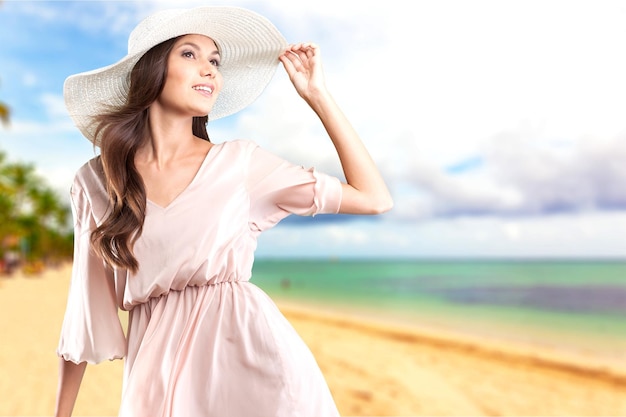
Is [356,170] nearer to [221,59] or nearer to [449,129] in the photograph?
[221,59]

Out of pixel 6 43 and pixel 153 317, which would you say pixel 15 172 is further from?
pixel 153 317

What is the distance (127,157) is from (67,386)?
53cm

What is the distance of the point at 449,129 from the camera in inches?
1101

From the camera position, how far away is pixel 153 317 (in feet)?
4.95

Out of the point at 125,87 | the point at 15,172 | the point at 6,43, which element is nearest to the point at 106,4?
the point at 6,43

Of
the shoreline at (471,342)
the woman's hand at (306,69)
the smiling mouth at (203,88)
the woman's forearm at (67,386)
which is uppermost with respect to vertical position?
the woman's hand at (306,69)

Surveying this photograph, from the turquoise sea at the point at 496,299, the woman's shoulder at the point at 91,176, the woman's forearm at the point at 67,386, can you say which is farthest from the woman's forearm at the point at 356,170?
the turquoise sea at the point at 496,299

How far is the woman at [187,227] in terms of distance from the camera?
57.4 inches

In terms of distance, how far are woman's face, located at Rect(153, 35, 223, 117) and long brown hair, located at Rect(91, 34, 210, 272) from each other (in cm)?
2

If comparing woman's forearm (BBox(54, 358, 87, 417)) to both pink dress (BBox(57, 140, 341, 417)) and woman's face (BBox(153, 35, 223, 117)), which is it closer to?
pink dress (BBox(57, 140, 341, 417))

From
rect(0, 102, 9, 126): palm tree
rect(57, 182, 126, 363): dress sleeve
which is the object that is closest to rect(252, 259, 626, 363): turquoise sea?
rect(0, 102, 9, 126): palm tree

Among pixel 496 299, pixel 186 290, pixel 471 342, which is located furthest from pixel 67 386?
pixel 496 299

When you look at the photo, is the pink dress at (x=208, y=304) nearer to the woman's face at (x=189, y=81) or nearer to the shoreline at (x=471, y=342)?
the woman's face at (x=189, y=81)

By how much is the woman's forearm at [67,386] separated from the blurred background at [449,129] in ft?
50.0
